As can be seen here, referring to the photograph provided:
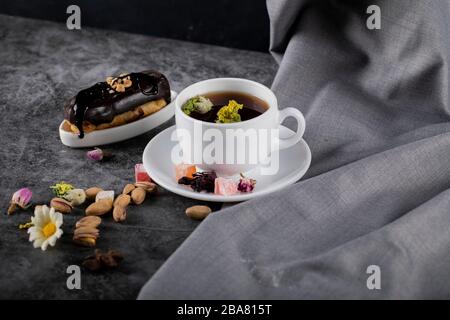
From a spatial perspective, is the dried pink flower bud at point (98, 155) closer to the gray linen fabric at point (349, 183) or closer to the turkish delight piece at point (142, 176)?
the turkish delight piece at point (142, 176)

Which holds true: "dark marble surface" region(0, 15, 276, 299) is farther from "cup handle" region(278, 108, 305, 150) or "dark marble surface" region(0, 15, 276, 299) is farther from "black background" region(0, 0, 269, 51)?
"cup handle" region(278, 108, 305, 150)

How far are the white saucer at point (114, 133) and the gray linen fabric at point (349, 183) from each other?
0.27 m

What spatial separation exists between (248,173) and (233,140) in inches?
3.5

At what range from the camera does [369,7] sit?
1.57 metres

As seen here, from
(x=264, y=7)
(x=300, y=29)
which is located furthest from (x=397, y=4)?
(x=264, y=7)

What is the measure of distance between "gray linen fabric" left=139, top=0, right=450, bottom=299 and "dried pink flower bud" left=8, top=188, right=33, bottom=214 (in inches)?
13.3

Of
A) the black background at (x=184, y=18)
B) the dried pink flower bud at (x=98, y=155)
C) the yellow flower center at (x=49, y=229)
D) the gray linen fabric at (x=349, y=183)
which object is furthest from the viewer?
the black background at (x=184, y=18)

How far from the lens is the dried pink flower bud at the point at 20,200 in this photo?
1336 mm

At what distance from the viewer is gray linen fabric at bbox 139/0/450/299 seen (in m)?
1.15

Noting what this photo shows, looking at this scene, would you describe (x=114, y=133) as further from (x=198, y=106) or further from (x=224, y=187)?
(x=224, y=187)

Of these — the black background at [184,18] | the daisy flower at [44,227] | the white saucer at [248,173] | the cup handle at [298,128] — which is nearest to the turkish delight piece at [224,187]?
the white saucer at [248,173]

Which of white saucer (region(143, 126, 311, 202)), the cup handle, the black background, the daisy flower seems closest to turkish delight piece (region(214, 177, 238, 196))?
white saucer (region(143, 126, 311, 202))

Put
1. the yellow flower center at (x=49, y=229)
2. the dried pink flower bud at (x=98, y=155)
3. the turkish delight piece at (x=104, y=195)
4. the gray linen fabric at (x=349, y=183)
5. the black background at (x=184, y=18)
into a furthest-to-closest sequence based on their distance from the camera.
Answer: the black background at (x=184, y=18) → the dried pink flower bud at (x=98, y=155) → the turkish delight piece at (x=104, y=195) → the yellow flower center at (x=49, y=229) → the gray linen fabric at (x=349, y=183)

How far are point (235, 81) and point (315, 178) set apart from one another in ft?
0.89
